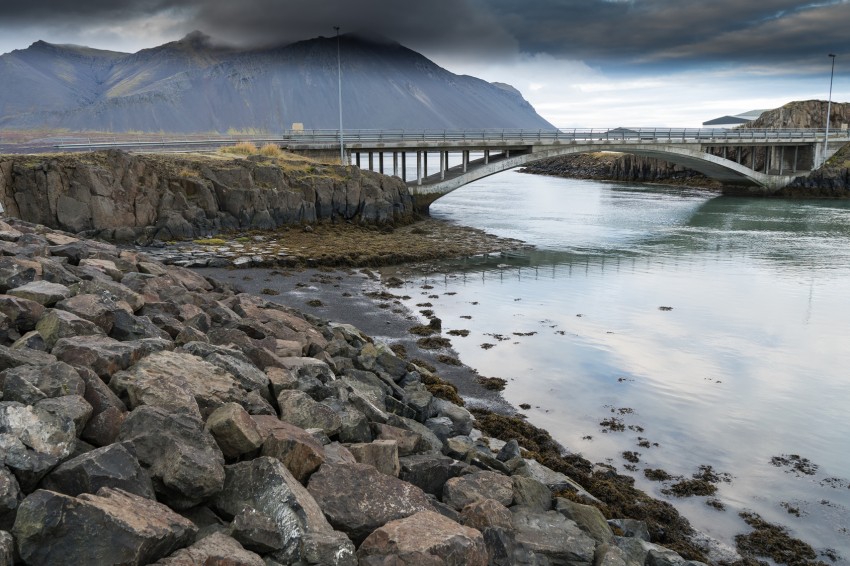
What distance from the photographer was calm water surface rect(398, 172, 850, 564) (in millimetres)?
12875

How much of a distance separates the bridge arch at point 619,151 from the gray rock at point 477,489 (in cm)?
4506

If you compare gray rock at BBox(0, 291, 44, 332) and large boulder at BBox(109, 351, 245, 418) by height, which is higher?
gray rock at BBox(0, 291, 44, 332)

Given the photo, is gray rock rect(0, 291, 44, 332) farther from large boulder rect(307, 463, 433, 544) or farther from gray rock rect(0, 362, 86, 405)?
large boulder rect(307, 463, 433, 544)

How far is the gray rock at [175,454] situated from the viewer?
20.7 feet

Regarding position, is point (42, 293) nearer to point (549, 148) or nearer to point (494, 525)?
point (494, 525)

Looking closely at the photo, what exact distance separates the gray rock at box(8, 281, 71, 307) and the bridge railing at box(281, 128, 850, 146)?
A: 42.6 meters

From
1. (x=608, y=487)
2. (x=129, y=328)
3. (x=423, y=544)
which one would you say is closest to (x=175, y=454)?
(x=423, y=544)

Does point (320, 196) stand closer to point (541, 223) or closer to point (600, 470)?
point (541, 223)

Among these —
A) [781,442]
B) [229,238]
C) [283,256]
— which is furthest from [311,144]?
[781,442]

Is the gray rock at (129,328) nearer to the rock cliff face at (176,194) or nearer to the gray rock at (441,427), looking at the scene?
the gray rock at (441,427)

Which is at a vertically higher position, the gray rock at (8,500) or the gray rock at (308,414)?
the gray rock at (8,500)

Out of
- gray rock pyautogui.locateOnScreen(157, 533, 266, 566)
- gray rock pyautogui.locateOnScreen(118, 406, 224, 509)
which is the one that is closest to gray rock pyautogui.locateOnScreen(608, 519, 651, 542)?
gray rock pyautogui.locateOnScreen(157, 533, 266, 566)

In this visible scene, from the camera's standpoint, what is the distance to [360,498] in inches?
276

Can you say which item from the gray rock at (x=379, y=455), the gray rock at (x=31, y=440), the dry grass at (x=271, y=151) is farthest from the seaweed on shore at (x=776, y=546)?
the dry grass at (x=271, y=151)
